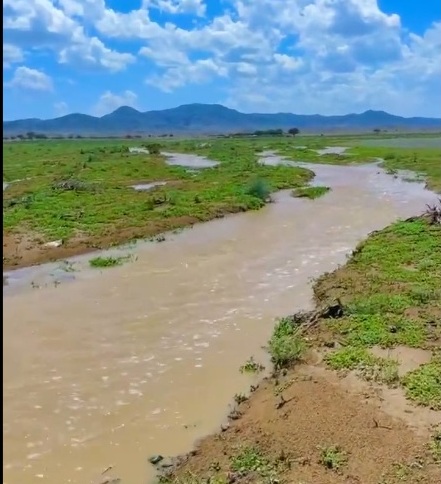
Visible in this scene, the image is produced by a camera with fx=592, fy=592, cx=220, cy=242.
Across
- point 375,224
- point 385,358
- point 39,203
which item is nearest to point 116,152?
point 39,203

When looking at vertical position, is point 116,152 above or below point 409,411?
above

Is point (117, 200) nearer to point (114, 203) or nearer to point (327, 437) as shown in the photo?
point (114, 203)

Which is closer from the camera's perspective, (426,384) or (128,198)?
(426,384)

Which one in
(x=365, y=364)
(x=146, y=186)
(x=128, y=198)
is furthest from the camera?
(x=146, y=186)

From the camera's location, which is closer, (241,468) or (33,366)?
(241,468)

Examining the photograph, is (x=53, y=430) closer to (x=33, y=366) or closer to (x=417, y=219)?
(x=33, y=366)

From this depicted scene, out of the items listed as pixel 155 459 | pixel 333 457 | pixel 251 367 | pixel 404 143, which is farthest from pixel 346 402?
pixel 404 143
